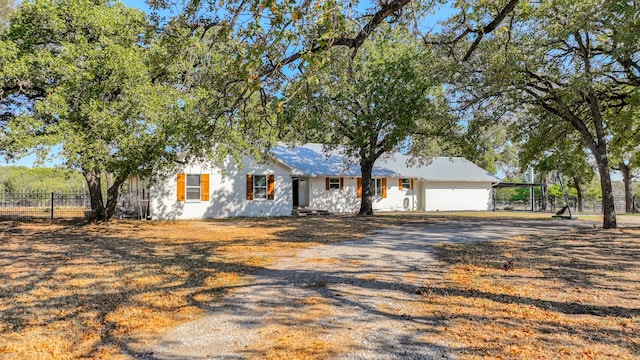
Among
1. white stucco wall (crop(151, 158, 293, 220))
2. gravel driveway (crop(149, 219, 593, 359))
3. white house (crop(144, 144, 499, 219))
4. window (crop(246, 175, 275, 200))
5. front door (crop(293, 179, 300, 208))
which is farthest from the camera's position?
front door (crop(293, 179, 300, 208))

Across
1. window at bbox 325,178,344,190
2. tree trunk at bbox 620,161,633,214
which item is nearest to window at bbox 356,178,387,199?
window at bbox 325,178,344,190

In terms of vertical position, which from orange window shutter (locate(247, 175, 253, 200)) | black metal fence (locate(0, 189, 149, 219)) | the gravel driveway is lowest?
the gravel driveway

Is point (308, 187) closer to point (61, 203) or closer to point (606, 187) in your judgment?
point (606, 187)

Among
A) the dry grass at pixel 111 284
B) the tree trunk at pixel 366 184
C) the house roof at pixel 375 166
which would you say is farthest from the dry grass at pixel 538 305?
the house roof at pixel 375 166

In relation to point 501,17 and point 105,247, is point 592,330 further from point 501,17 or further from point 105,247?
point 105,247

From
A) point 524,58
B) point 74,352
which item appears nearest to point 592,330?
point 74,352

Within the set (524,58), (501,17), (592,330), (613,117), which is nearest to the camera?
(592,330)

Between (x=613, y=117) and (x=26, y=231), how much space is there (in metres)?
21.9

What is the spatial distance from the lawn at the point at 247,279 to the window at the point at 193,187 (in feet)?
31.0

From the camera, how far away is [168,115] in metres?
13.8

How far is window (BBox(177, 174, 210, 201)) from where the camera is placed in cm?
2008

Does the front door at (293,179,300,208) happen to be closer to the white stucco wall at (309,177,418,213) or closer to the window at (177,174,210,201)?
the white stucco wall at (309,177,418,213)

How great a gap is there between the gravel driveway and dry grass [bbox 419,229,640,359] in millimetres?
348

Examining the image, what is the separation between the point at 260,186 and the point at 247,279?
15672 mm
